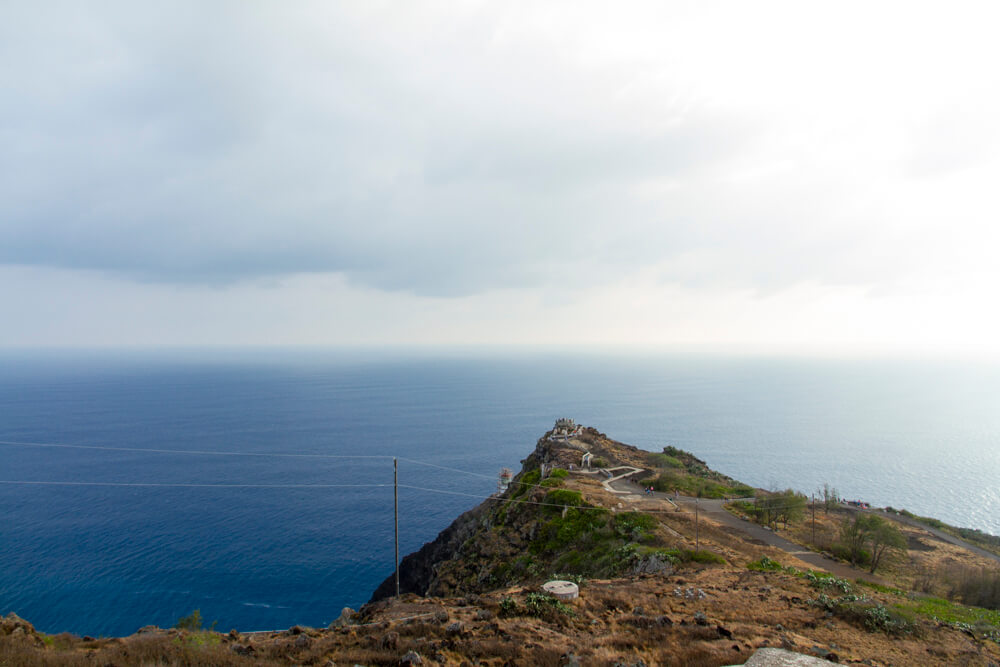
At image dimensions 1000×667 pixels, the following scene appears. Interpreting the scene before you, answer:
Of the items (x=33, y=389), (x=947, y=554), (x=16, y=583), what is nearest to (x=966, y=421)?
(x=947, y=554)

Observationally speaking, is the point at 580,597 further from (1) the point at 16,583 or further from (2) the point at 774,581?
(1) the point at 16,583

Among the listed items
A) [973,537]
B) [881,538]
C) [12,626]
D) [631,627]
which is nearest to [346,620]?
[12,626]

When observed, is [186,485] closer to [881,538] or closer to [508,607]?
[508,607]

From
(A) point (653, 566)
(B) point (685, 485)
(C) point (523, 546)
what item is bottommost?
(C) point (523, 546)

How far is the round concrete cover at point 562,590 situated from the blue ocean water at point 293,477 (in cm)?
3117

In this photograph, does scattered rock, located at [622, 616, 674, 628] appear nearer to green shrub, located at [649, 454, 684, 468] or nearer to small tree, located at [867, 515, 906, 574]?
small tree, located at [867, 515, 906, 574]

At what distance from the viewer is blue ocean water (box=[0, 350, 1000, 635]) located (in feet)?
153

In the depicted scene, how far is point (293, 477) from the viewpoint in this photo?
82.9 meters

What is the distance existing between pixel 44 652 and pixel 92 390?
9782 inches

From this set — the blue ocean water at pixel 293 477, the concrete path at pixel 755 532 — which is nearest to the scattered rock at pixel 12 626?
the blue ocean water at pixel 293 477

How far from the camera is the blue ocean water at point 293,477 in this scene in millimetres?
46781

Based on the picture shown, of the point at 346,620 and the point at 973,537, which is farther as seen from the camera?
the point at 973,537

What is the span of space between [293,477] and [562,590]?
2977 inches

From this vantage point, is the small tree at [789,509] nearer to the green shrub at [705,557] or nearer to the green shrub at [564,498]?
the green shrub at [705,557]
